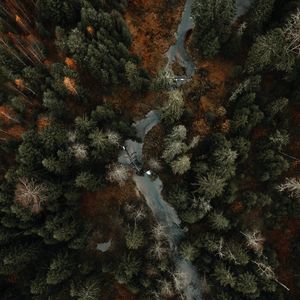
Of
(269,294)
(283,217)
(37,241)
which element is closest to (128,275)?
(37,241)

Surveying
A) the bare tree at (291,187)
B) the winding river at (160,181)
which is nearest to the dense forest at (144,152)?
the bare tree at (291,187)

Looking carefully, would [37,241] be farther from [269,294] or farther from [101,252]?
[269,294]

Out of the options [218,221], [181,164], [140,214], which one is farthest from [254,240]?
[140,214]

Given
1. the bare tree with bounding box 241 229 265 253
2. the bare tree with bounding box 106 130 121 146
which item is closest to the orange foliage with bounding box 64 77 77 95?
the bare tree with bounding box 106 130 121 146

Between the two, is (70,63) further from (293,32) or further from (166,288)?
(166,288)

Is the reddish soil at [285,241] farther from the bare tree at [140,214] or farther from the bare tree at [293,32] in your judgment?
the bare tree at [293,32]

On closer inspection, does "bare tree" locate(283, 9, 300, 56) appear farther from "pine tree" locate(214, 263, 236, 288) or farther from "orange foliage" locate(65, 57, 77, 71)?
"pine tree" locate(214, 263, 236, 288)
